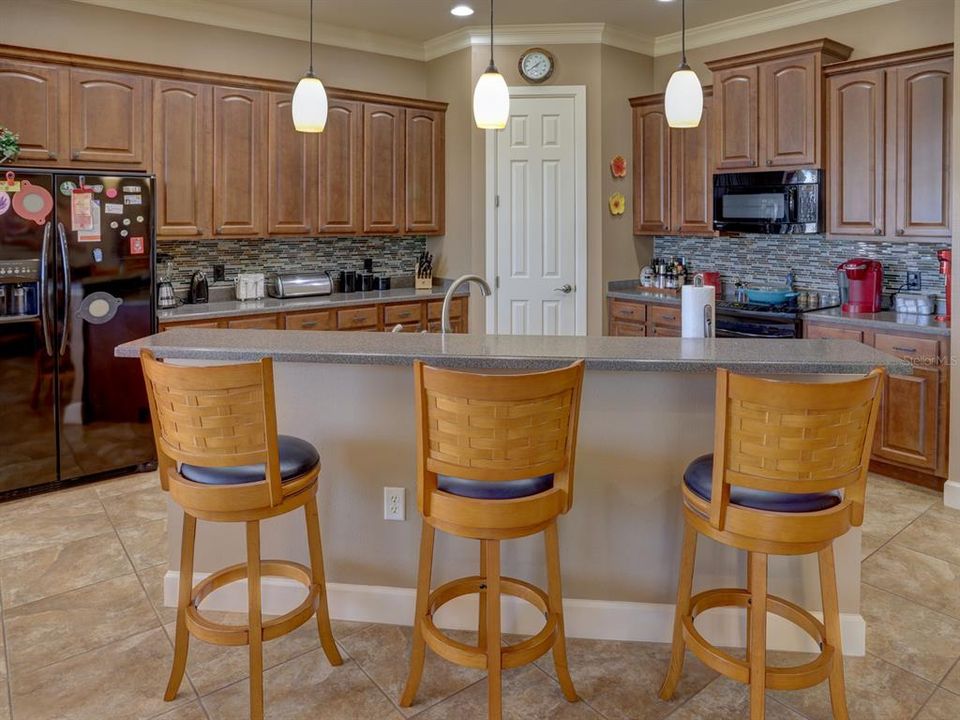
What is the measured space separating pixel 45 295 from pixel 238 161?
1.50 m

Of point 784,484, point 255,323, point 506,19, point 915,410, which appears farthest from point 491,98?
point 915,410

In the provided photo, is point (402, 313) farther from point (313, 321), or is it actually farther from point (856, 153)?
point (856, 153)

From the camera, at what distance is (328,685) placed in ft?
7.64

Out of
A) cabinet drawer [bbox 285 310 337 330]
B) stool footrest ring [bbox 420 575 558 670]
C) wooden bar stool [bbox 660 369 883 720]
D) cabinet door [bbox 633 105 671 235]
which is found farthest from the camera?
cabinet door [bbox 633 105 671 235]

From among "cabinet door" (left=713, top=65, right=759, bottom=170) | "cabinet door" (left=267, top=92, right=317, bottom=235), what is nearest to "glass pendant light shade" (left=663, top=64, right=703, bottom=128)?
"cabinet door" (left=713, top=65, right=759, bottom=170)

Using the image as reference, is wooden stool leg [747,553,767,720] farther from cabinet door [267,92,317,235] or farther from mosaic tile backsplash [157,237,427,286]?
mosaic tile backsplash [157,237,427,286]

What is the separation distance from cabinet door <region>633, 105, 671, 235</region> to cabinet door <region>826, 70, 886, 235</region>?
1231mm

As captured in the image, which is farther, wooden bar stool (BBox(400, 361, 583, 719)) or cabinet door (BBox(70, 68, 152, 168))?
cabinet door (BBox(70, 68, 152, 168))

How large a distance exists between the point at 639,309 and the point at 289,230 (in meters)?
2.50

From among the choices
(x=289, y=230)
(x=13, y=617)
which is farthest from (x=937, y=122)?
(x=13, y=617)

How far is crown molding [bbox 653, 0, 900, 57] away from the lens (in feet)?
15.3

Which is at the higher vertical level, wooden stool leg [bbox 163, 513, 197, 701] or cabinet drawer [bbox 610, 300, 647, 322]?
cabinet drawer [bbox 610, 300, 647, 322]

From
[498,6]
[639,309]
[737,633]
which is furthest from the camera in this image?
[639,309]

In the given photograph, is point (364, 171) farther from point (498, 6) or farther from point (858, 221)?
point (858, 221)
